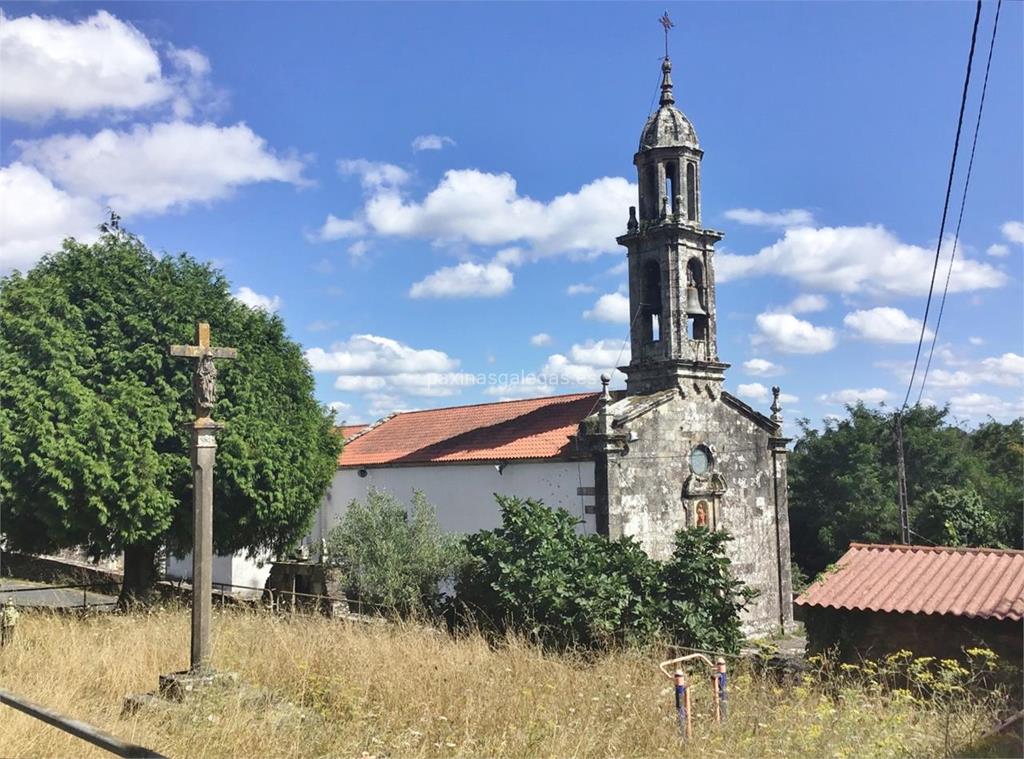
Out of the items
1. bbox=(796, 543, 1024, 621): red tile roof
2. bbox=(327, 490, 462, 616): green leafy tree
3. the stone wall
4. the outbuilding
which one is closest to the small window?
the stone wall

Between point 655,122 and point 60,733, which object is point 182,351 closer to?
point 60,733

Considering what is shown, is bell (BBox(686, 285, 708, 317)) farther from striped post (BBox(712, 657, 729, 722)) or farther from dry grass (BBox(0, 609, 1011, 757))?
striped post (BBox(712, 657, 729, 722))

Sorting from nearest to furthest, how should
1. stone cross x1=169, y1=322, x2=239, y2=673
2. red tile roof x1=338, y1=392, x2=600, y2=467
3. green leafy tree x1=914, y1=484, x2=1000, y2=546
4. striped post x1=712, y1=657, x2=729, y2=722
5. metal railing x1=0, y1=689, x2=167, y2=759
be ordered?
metal railing x1=0, y1=689, x2=167, y2=759, striped post x1=712, y1=657, x2=729, y2=722, stone cross x1=169, y1=322, x2=239, y2=673, red tile roof x1=338, y1=392, x2=600, y2=467, green leafy tree x1=914, y1=484, x2=1000, y2=546

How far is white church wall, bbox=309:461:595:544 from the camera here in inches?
741

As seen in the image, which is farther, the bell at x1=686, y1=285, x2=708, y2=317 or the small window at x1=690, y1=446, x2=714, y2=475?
the bell at x1=686, y1=285, x2=708, y2=317

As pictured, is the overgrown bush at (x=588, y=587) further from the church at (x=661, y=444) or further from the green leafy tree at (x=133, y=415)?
the green leafy tree at (x=133, y=415)

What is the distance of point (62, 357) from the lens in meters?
14.3

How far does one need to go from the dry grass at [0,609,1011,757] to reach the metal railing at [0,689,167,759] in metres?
0.58

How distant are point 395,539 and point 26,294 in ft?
26.6

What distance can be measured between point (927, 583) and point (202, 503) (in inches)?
457

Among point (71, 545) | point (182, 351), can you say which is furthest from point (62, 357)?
point (182, 351)

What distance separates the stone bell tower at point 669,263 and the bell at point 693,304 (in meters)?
0.02

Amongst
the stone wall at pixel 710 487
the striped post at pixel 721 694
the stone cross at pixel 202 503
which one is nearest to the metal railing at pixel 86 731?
the stone cross at pixel 202 503

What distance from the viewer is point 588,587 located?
43.9 ft
